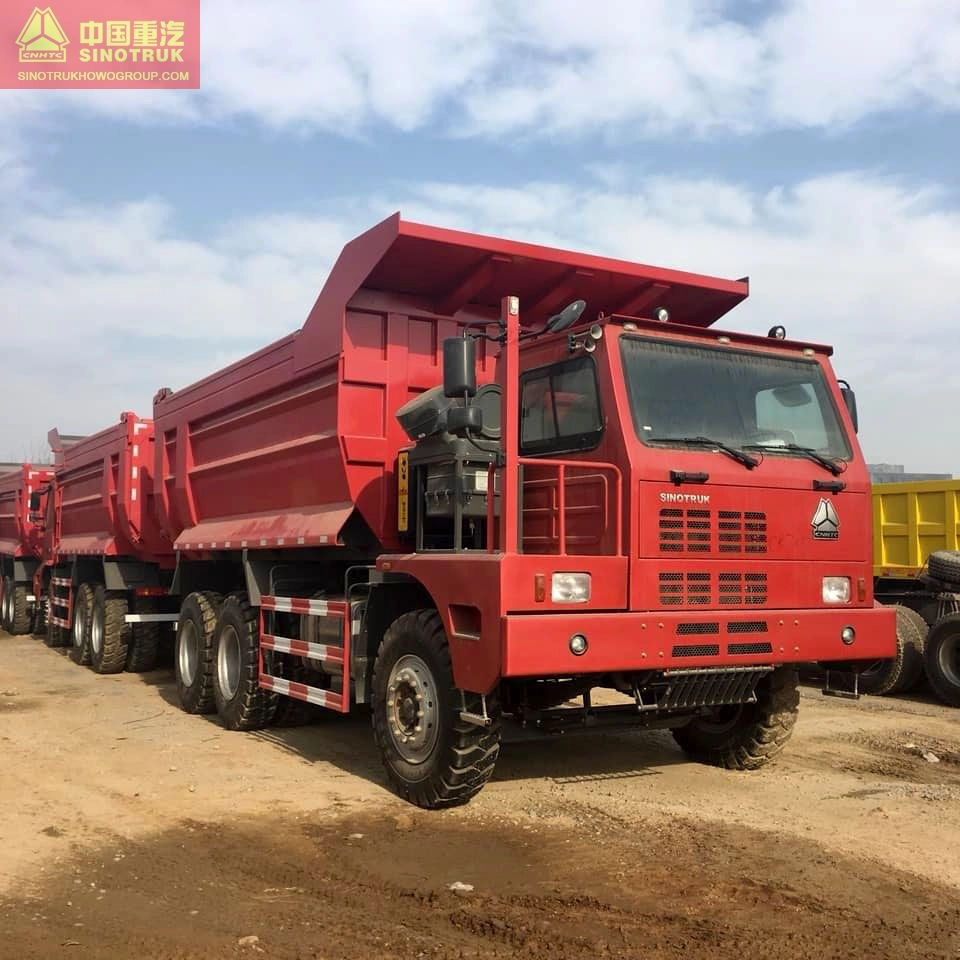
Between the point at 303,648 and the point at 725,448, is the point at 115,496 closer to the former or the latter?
the point at 303,648

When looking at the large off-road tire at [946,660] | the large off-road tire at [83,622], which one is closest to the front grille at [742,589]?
the large off-road tire at [946,660]

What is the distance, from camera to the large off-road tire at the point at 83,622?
13766 millimetres

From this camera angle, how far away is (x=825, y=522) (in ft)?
20.0

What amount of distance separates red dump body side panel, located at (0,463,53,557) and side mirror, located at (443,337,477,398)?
14.2 meters

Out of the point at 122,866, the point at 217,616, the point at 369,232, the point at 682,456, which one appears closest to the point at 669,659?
the point at 682,456

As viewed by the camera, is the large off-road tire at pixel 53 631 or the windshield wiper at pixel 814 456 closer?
the windshield wiper at pixel 814 456

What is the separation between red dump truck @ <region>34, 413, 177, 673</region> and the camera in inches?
487

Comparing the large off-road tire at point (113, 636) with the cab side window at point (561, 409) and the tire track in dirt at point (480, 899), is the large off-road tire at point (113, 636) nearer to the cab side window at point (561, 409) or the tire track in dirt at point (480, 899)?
the tire track in dirt at point (480, 899)

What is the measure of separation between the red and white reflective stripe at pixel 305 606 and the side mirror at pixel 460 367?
221 centimetres

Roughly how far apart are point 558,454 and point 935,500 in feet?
25.7

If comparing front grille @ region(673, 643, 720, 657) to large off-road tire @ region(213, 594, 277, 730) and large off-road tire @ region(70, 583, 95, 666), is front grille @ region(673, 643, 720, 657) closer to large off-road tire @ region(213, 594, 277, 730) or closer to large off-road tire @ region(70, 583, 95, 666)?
large off-road tire @ region(213, 594, 277, 730)

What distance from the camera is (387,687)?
633 cm

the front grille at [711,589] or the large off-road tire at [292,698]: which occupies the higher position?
the front grille at [711,589]

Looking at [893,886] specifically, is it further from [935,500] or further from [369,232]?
[935,500]
